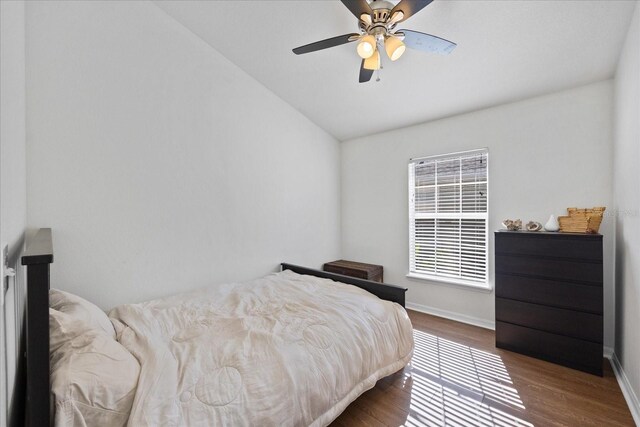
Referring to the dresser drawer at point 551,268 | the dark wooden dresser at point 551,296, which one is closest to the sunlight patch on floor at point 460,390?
the dark wooden dresser at point 551,296

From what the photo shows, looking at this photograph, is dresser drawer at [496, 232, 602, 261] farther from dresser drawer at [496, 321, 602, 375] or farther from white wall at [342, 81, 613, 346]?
dresser drawer at [496, 321, 602, 375]

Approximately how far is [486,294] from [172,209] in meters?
3.34

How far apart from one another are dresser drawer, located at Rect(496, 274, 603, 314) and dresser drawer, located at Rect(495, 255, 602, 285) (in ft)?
0.15

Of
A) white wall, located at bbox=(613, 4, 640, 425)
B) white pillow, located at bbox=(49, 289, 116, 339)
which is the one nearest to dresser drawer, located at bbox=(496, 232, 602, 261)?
white wall, located at bbox=(613, 4, 640, 425)

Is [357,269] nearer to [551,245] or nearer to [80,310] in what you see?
[551,245]

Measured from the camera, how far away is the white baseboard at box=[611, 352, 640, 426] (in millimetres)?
1656

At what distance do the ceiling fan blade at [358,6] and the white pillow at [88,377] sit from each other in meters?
2.09

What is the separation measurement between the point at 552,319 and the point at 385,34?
2.62 meters

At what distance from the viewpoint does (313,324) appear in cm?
175

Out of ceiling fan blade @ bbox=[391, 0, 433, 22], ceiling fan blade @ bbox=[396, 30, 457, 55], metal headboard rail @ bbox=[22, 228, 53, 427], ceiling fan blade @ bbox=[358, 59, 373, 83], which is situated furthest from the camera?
ceiling fan blade @ bbox=[358, 59, 373, 83]

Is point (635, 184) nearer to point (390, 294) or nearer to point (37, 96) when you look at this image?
point (390, 294)

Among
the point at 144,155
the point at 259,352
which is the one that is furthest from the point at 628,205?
the point at 144,155

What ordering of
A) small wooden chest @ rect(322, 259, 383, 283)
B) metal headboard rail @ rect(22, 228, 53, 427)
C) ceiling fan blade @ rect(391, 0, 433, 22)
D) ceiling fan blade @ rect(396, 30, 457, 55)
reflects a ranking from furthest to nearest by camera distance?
small wooden chest @ rect(322, 259, 383, 283) < ceiling fan blade @ rect(396, 30, 457, 55) < ceiling fan blade @ rect(391, 0, 433, 22) < metal headboard rail @ rect(22, 228, 53, 427)

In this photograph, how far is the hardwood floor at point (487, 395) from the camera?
5.50ft
